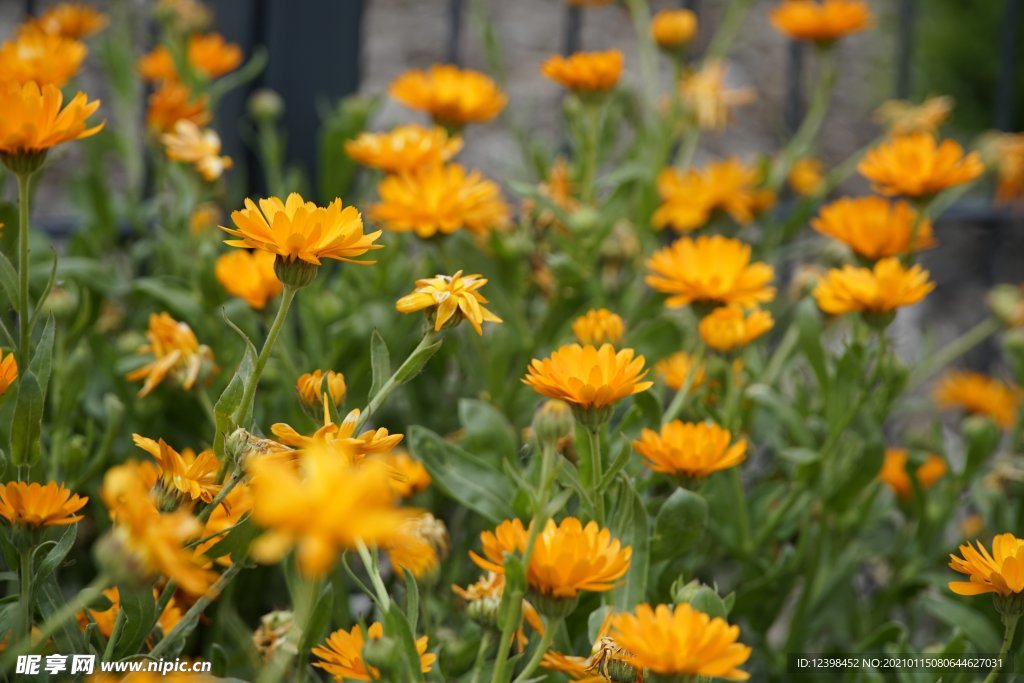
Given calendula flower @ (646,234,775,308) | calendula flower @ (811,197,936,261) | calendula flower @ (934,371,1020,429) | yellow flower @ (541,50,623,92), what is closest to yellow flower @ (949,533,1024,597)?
calendula flower @ (646,234,775,308)

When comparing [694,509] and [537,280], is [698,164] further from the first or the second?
[694,509]

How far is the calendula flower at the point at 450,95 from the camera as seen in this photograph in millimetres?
1176

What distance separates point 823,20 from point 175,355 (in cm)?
92

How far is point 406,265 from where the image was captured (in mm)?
1186

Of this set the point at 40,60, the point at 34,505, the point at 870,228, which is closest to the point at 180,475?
the point at 34,505

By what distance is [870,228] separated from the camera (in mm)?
994

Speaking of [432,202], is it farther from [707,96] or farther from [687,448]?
[707,96]

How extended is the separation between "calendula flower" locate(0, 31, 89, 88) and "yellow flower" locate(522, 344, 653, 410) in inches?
16.1

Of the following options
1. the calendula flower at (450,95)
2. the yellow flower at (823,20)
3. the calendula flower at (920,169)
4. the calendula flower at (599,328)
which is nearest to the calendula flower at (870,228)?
the calendula flower at (920,169)

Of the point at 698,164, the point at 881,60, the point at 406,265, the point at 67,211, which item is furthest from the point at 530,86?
the point at 406,265

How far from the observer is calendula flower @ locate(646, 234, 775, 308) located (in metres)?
0.89

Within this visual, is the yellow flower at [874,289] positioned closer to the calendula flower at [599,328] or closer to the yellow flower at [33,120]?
the calendula flower at [599,328]

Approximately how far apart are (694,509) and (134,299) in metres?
0.66

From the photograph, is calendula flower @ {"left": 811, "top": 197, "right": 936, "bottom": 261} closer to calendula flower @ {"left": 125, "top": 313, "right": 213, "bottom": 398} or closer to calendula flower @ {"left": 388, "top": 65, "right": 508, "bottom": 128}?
calendula flower @ {"left": 388, "top": 65, "right": 508, "bottom": 128}
